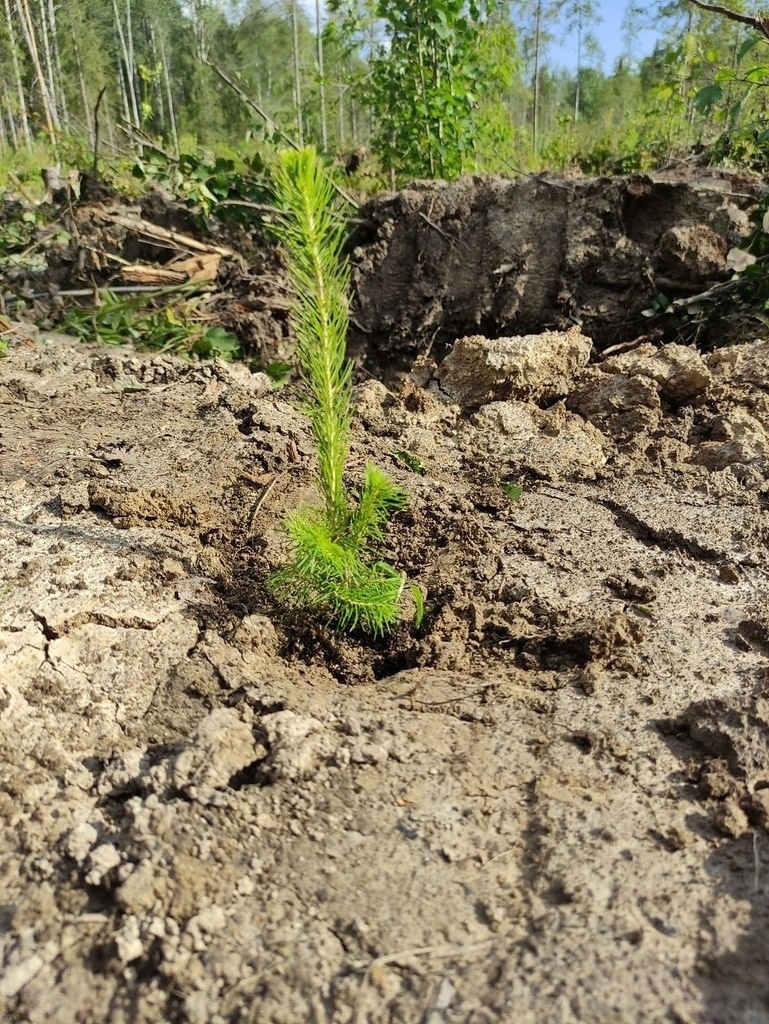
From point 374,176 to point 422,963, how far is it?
6045mm

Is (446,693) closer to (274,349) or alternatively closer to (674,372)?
(674,372)

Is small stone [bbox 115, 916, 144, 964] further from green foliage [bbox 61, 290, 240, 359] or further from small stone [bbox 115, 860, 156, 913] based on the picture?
green foliage [bbox 61, 290, 240, 359]

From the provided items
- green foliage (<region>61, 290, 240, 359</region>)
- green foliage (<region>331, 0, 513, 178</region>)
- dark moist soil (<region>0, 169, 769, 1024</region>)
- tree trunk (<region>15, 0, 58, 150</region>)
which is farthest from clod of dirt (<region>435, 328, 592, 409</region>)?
tree trunk (<region>15, 0, 58, 150</region>)

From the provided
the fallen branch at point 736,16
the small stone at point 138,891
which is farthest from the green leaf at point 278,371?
the small stone at point 138,891

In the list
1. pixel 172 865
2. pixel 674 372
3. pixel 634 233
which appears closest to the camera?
pixel 172 865

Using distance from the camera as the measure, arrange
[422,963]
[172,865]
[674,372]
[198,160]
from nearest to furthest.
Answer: [422,963], [172,865], [674,372], [198,160]

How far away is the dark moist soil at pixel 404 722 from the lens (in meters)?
1.20

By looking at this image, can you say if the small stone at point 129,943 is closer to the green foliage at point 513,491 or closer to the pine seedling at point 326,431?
the pine seedling at point 326,431

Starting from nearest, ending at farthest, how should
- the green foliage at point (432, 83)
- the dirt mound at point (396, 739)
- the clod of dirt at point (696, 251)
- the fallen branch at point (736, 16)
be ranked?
1. the dirt mound at point (396, 739)
2. the fallen branch at point (736, 16)
3. the clod of dirt at point (696, 251)
4. the green foliage at point (432, 83)

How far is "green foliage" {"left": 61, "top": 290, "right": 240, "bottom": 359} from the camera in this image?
4.55 m

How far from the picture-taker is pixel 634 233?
4426 mm

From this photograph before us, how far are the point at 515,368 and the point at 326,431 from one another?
74.9 inches

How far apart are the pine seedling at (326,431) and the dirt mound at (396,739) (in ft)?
0.49

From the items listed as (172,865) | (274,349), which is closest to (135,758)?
(172,865)
